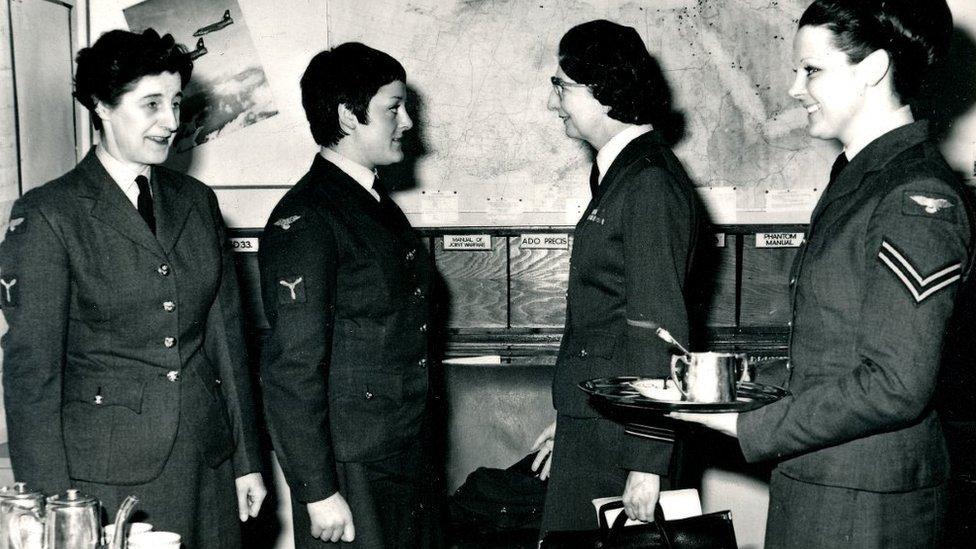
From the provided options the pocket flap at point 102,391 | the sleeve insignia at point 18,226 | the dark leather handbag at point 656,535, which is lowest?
the dark leather handbag at point 656,535

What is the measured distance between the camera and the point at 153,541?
4.80ft

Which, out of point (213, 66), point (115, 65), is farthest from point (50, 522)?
point (213, 66)

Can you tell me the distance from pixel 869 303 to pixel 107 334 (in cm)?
152

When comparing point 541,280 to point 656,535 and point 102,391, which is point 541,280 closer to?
point 656,535

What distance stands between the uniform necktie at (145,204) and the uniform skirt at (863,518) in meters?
1.48

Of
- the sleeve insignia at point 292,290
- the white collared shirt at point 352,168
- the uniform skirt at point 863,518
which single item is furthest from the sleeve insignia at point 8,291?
the uniform skirt at point 863,518

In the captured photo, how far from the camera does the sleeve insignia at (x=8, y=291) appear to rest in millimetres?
1909

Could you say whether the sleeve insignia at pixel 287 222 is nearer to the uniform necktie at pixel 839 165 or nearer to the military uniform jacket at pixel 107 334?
the military uniform jacket at pixel 107 334

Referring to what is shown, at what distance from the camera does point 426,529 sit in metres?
2.41

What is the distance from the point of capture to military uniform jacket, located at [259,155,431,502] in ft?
6.98

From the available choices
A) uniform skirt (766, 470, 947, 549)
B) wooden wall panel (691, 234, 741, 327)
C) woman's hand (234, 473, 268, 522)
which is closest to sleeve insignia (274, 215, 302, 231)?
woman's hand (234, 473, 268, 522)

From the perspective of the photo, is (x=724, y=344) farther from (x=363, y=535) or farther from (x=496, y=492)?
(x=363, y=535)

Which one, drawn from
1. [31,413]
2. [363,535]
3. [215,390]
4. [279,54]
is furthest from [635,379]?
[279,54]

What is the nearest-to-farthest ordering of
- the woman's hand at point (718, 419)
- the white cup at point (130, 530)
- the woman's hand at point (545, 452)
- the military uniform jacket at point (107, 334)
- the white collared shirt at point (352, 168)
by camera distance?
the white cup at point (130, 530) → the woman's hand at point (718, 419) → the military uniform jacket at point (107, 334) → the white collared shirt at point (352, 168) → the woman's hand at point (545, 452)
